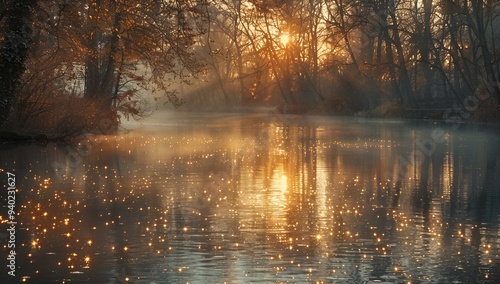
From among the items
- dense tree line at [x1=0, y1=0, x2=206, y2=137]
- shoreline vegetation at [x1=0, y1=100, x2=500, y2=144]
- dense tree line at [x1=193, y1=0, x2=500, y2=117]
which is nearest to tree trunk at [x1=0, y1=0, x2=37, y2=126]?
dense tree line at [x1=0, y1=0, x2=206, y2=137]

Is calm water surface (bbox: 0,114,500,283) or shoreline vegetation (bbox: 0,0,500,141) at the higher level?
shoreline vegetation (bbox: 0,0,500,141)

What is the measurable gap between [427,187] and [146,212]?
6.27 meters

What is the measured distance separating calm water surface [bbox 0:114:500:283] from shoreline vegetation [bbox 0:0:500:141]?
12.0ft

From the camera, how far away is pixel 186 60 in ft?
89.2

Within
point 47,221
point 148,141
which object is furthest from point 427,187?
point 148,141

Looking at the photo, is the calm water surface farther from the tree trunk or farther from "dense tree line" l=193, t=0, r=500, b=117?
"dense tree line" l=193, t=0, r=500, b=117

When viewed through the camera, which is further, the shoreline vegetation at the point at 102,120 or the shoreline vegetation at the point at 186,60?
the shoreline vegetation at the point at 102,120

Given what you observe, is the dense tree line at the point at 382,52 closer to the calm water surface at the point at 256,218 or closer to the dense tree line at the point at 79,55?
the dense tree line at the point at 79,55

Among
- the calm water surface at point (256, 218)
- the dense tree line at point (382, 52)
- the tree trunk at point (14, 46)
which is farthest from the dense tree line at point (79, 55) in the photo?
the dense tree line at point (382, 52)

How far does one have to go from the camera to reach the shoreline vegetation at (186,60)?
2464 cm

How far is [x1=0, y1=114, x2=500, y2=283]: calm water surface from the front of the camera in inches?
360

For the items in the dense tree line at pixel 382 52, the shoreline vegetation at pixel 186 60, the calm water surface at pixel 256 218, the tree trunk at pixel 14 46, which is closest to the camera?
the calm water surface at pixel 256 218

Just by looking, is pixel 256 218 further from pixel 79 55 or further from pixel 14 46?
pixel 79 55

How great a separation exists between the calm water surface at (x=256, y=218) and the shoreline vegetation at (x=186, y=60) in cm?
365
